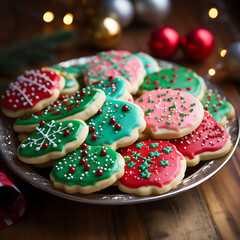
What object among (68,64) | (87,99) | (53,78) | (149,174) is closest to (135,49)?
(68,64)

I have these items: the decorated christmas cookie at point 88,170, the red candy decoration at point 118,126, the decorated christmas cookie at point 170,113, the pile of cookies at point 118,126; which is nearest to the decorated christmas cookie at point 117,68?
the pile of cookies at point 118,126

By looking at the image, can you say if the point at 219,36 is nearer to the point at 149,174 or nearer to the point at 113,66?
the point at 113,66

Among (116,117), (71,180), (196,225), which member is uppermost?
(116,117)

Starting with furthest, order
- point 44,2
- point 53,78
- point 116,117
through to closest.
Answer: point 44,2 < point 53,78 < point 116,117

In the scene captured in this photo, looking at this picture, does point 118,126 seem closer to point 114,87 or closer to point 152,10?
point 114,87

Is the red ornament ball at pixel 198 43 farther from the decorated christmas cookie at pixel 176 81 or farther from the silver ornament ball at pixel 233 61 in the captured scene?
the decorated christmas cookie at pixel 176 81

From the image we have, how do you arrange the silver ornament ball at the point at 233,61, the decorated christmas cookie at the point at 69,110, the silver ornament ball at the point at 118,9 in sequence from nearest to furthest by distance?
1. the decorated christmas cookie at the point at 69,110
2. the silver ornament ball at the point at 233,61
3. the silver ornament ball at the point at 118,9
